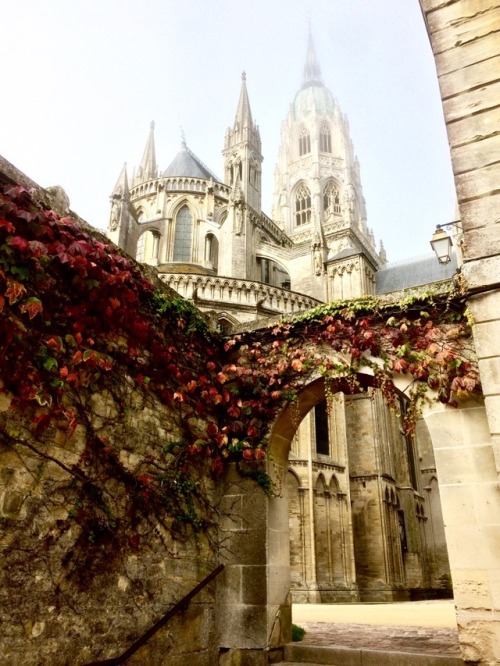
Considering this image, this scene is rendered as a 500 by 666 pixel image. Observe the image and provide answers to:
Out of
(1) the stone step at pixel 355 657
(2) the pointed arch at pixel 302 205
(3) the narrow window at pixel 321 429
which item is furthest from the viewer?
(2) the pointed arch at pixel 302 205

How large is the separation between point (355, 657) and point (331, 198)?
54787 mm

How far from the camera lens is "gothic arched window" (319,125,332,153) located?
6148 centimetres

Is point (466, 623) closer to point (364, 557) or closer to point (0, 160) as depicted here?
point (0, 160)

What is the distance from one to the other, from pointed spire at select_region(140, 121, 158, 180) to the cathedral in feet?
0.41

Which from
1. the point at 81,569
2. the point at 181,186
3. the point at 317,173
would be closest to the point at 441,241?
the point at 81,569

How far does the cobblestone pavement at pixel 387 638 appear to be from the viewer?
5.84 m

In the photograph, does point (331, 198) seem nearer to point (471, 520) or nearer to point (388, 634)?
point (388, 634)

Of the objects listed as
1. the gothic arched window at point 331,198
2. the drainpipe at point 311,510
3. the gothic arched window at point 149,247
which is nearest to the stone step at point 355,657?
the drainpipe at point 311,510

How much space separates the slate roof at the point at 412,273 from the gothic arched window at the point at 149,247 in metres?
12.8

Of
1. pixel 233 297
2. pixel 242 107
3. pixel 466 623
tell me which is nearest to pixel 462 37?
pixel 466 623

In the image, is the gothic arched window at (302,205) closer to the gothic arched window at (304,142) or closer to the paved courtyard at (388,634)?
the gothic arched window at (304,142)

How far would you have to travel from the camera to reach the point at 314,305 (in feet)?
68.5

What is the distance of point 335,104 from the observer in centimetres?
6769

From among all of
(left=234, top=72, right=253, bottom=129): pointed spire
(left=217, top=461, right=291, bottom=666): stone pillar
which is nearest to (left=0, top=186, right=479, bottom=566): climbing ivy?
(left=217, top=461, right=291, bottom=666): stone pillar
